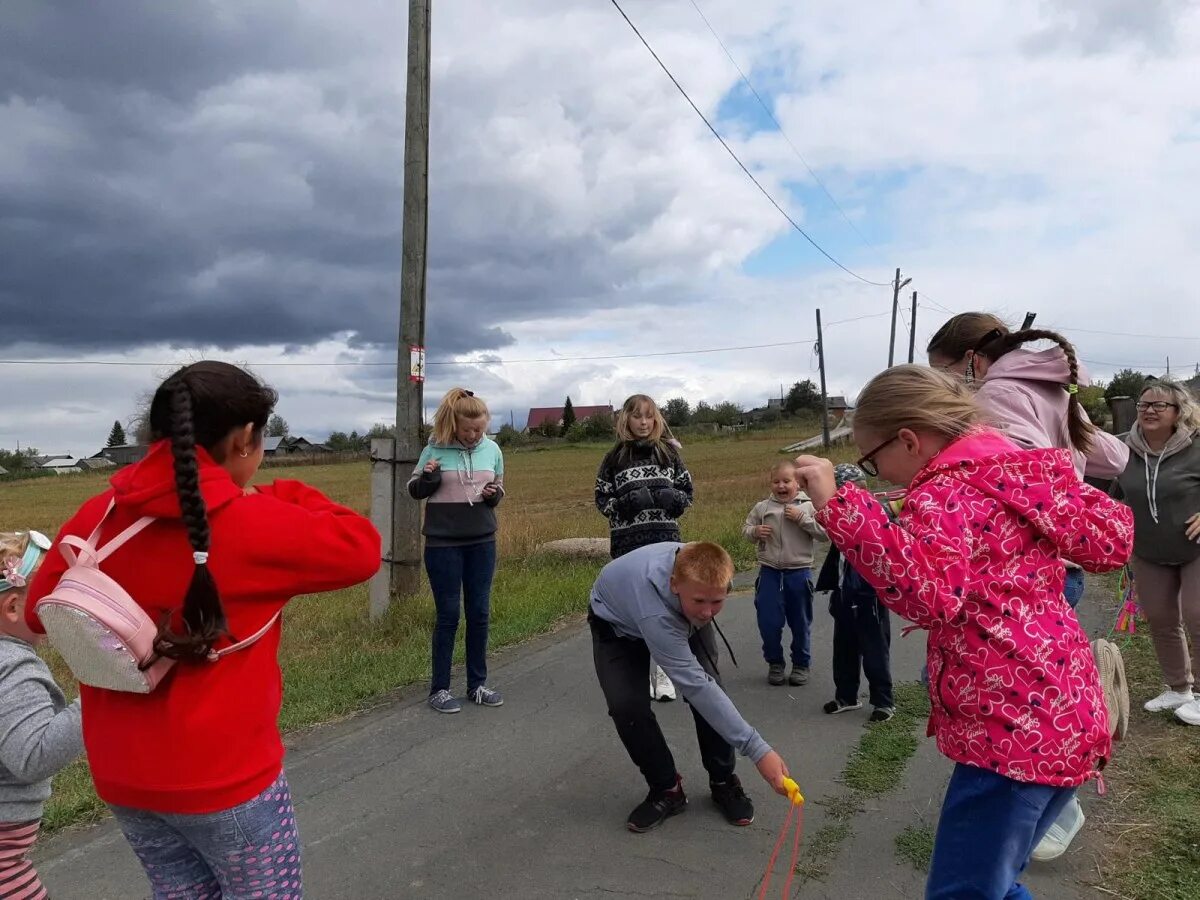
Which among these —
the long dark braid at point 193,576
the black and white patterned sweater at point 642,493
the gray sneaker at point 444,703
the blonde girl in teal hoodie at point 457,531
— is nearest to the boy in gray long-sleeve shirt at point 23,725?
the long dark braid at point 193,576

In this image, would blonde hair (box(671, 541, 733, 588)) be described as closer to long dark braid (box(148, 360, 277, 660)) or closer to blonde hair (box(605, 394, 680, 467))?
long dark braid (box(148, 360, 277, 660))

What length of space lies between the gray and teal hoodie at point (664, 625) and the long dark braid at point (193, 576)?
1910 millimetres

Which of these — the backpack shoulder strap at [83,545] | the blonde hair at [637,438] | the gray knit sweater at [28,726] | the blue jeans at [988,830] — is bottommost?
the blue jeans at [988,830]

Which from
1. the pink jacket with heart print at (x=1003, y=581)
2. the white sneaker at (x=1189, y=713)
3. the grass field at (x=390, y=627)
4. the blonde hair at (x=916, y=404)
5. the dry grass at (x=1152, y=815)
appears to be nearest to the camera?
the pink jacket with heart print at (x=1003, y=581)

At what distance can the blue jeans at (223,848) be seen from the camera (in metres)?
1.96

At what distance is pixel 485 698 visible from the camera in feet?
18.2

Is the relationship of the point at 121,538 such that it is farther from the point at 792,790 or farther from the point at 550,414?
the point at 550,414

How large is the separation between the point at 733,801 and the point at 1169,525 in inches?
120

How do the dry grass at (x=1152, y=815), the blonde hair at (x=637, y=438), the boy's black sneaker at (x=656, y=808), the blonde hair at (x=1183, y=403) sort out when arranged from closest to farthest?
1. the dry grass at (x=1152, y=815)
2. the boy's black sneaker at (x=656, y=808)
3. the blonde hair at (x=1183, y=403)
4. the blonde hair at (x=637, y=438)

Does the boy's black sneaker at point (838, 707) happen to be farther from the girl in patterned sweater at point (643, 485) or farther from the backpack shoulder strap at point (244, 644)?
the backpack shoulder strap at point (244, 644)

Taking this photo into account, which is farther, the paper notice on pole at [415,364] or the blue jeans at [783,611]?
the paper notice on pole at [415,364]

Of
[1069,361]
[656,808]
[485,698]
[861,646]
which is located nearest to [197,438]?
[656,808]

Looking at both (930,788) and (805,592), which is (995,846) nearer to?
(930,788)

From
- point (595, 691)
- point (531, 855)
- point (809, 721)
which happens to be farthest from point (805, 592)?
point (531, 855)
